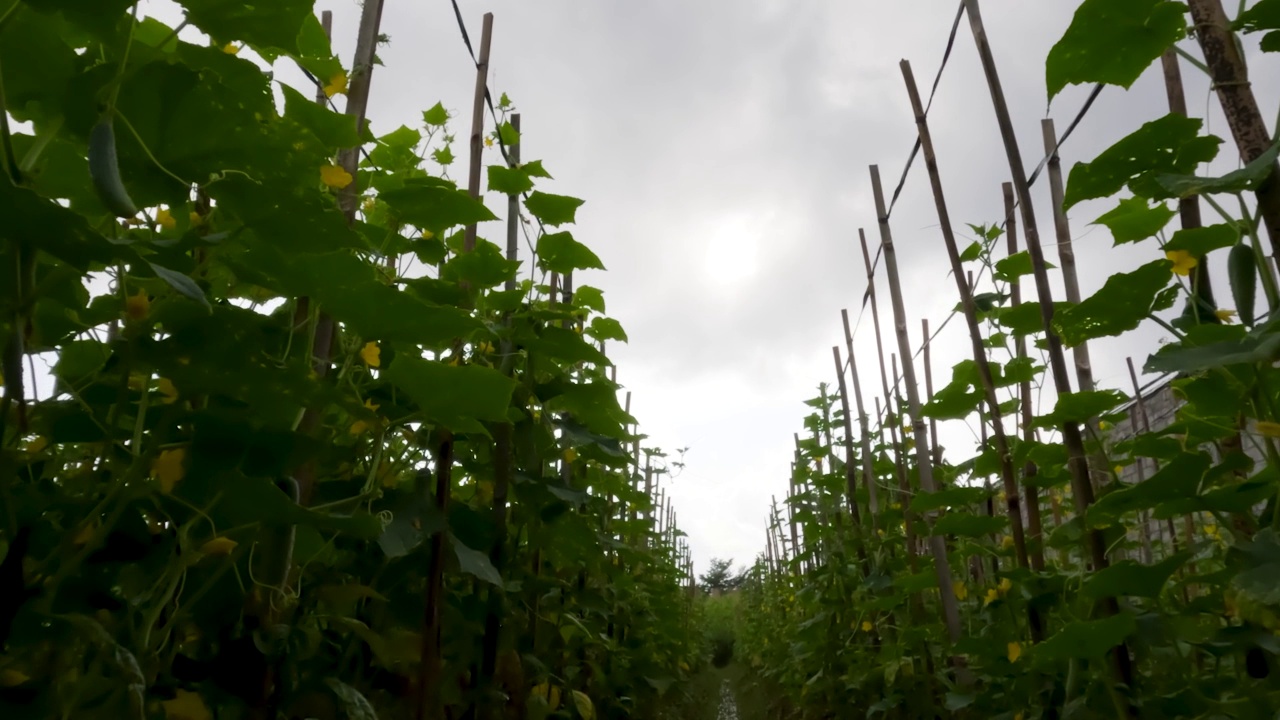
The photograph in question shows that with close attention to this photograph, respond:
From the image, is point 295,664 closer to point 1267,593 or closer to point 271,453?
point 271,453

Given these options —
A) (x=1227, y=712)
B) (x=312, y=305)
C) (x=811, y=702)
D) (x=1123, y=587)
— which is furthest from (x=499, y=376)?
(x=811, y=702)

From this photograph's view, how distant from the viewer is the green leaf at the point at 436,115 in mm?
2541

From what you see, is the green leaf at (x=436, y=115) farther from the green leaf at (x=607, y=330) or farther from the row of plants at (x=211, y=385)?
the green leaf at (x=607, y=330)

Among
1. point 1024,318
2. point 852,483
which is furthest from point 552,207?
point 852,483

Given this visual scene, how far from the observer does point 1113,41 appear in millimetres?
1439

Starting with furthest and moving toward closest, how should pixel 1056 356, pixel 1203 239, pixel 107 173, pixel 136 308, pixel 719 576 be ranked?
pixel 719 576 < pixel 1056 356 < pixel 1203 239 < pixel 136 308 < pixel 107 173

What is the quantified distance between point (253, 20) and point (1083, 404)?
72.4 inches

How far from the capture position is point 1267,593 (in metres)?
1.19

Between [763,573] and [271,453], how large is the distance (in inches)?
636

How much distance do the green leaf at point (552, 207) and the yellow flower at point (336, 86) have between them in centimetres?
84

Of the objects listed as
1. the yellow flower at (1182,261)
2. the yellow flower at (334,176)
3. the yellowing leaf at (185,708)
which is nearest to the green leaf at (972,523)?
the yellow flower at (1182,261)

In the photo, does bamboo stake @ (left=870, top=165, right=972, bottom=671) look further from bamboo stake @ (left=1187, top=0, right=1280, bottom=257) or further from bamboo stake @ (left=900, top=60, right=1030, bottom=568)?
bamboo stake @ (left=1187, top=0, right=1280, bottom=257)

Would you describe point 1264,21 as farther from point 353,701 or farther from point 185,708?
point 185,708

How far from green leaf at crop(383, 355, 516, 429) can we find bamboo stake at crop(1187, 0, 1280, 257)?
116 centimetres
